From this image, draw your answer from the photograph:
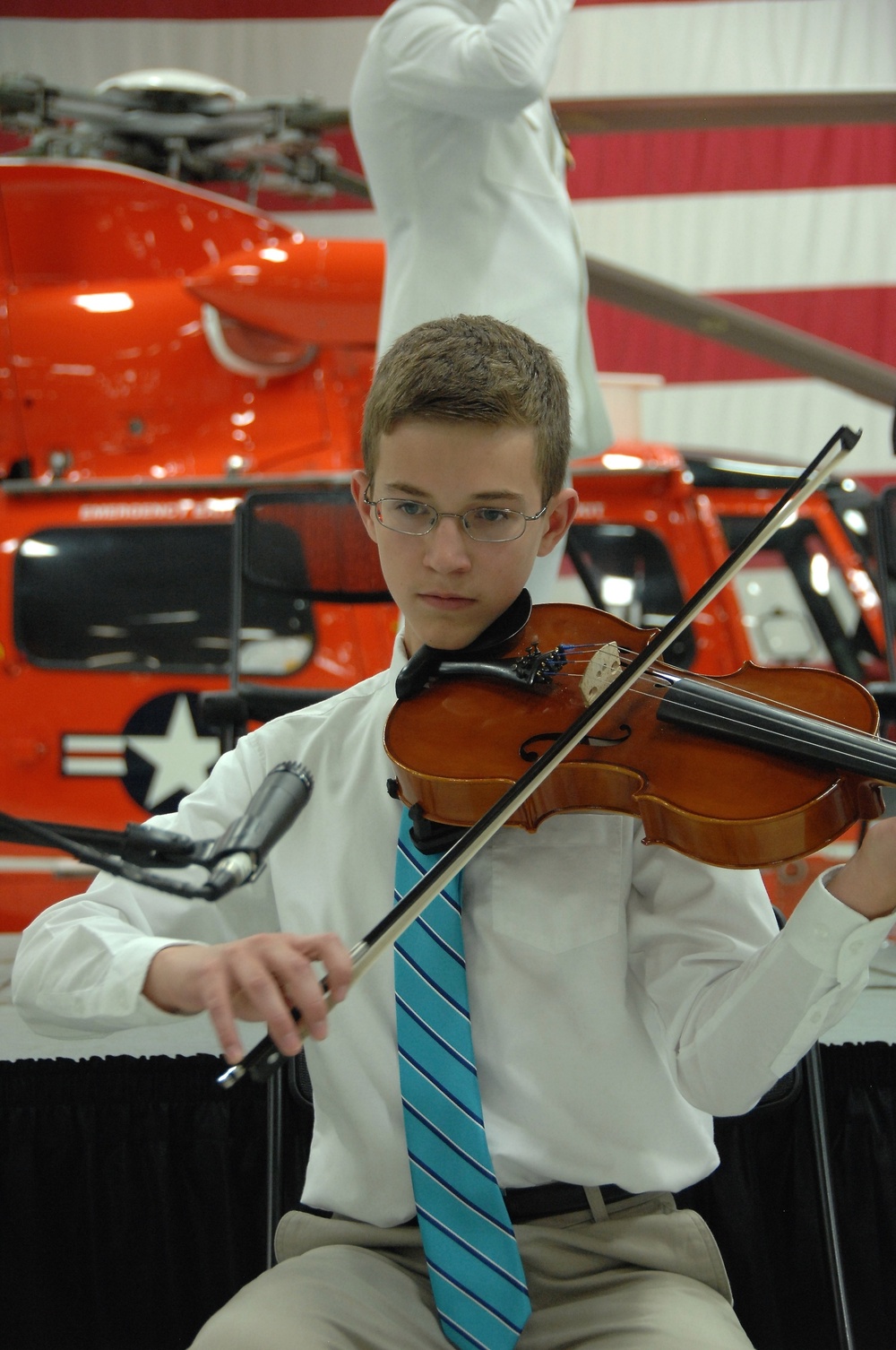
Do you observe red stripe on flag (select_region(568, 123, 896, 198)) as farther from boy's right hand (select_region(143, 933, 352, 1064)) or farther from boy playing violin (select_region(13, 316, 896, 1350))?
boy's right hand (select_region(143, 933, 352, 1064))

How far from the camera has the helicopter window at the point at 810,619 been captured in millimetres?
2781

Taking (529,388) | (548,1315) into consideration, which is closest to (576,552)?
(529,388)

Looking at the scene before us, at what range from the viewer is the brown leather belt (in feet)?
2.83

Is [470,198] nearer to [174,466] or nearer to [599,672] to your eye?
[599,672]

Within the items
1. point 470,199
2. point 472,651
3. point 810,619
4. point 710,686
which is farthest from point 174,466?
point 710,686

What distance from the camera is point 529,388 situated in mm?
919

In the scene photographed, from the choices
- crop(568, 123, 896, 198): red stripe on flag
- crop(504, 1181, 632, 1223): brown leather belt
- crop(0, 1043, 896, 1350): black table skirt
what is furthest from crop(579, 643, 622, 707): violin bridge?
crop(568, 123, 896, 198): red stripe on flag

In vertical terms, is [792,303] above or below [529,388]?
below

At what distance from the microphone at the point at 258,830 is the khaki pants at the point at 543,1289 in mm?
333

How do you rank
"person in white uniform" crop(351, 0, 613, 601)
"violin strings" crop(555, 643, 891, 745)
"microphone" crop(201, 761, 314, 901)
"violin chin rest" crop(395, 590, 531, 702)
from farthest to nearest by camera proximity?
"person in white uniform" crop(351, 0, 613, 601) < "violin chin rest" crop(395, 590, 531, 702) < "violin strings" crop(555, 643, 891, 745) < "microphone" crop(201, 761, 314, 901)

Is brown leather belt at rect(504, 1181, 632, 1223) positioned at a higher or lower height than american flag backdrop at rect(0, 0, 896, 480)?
lower

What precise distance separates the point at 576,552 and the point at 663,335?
2413 mm

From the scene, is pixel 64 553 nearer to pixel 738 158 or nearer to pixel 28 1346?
pixel 28 1346

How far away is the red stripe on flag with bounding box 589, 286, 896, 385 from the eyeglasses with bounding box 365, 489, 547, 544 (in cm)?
388
